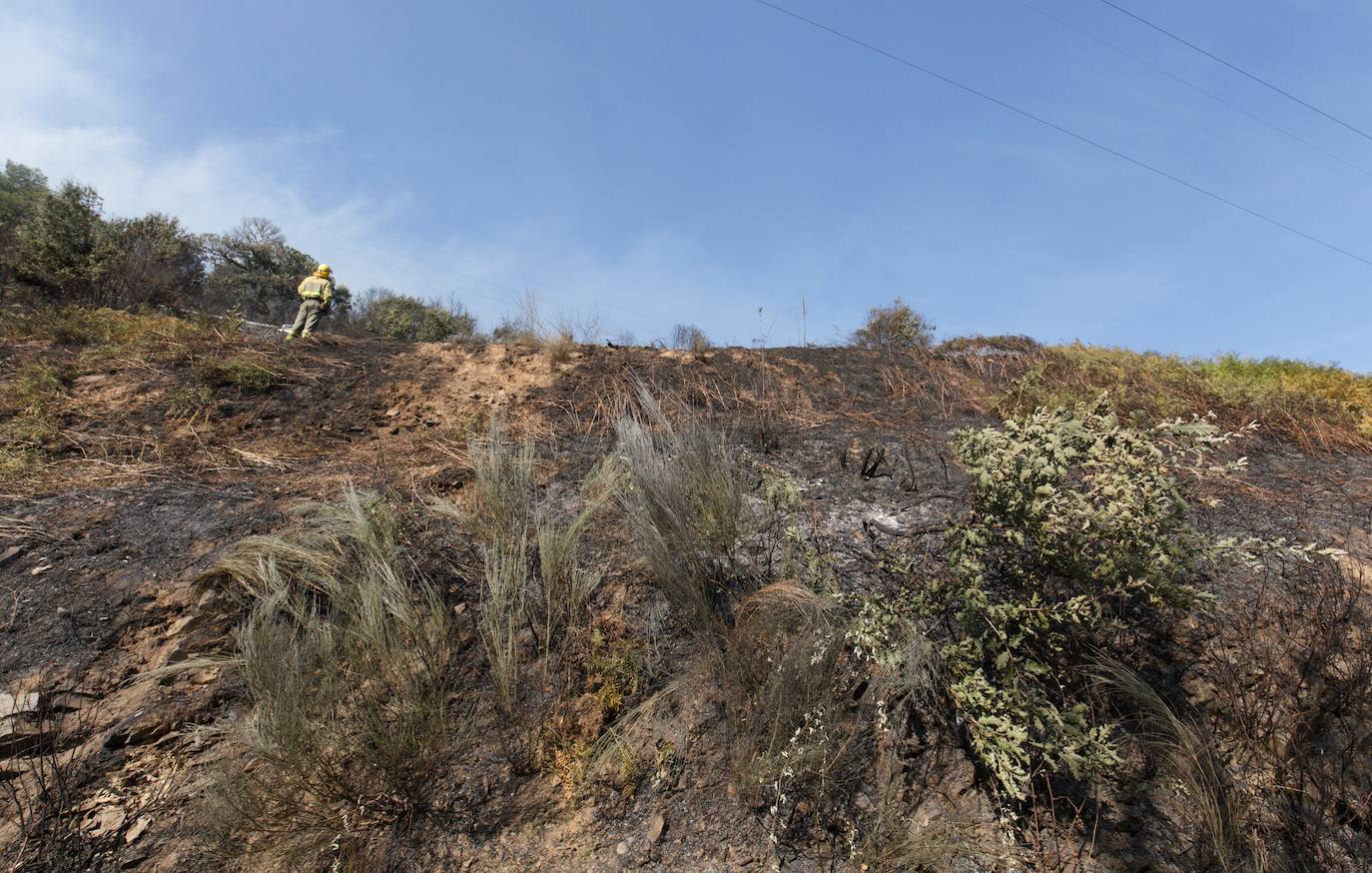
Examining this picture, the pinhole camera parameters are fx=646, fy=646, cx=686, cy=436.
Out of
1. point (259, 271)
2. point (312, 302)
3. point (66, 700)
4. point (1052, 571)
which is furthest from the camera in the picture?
point (259, 271)

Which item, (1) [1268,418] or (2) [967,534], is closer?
(2) [967,534]

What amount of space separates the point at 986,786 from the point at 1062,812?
277mm

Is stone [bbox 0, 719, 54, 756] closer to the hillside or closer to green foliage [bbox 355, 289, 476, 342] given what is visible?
the hillside

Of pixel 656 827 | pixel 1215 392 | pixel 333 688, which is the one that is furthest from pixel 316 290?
pixel 1215 392

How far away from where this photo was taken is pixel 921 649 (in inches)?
99.6

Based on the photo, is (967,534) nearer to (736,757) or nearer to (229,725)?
(736,757)

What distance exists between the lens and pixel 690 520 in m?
3.23

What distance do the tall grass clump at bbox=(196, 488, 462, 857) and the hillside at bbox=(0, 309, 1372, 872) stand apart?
15 mm

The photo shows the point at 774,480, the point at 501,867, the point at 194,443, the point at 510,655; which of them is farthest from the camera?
the point at 194,443

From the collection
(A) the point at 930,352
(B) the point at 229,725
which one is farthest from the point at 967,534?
(A) the point at 930,352

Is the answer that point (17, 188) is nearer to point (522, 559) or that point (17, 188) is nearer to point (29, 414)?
point (29, 414)

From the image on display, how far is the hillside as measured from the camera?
2.33 meters

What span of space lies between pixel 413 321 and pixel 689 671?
754 inches

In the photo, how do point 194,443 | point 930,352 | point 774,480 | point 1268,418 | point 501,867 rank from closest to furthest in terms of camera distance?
point 501,867
point 774,480
point 194,443
point 1268,418
point 930,352
